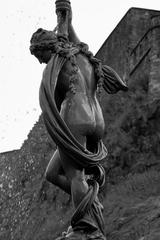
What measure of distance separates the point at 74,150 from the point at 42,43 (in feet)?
3.35

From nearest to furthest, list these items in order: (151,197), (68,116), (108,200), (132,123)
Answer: (68,116)
(151,197)
(108,200)
(132,123)

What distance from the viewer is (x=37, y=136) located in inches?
1464

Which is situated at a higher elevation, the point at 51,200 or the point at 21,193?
the point at 51,200

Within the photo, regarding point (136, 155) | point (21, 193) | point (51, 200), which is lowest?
point (21, 193)

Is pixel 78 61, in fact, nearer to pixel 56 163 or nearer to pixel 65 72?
pixel 65 72

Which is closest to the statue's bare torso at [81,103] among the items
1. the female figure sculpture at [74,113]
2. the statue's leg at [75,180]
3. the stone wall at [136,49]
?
the female figure sculpture at [74,113]

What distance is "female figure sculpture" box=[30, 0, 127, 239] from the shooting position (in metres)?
6.73

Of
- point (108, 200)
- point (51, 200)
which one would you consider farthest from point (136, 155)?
point (51, 200)

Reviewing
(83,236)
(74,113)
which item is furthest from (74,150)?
(83,236)

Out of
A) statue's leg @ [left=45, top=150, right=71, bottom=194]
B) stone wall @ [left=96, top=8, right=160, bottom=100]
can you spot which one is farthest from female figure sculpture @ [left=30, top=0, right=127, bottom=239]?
stone wall @ [left=96, top=8, right=160, bottom=100]

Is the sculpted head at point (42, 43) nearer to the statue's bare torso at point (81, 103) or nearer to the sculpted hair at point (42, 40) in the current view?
the sculpted hair at point (42, 40)

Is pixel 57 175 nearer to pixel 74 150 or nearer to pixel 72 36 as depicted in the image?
pixel 74 150

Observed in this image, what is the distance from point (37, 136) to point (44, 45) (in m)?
30.0

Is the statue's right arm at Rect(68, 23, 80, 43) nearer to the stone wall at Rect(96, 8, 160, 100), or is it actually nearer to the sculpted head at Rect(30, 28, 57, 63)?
the sculpted head at Rect(30, 28, 57, 63)
